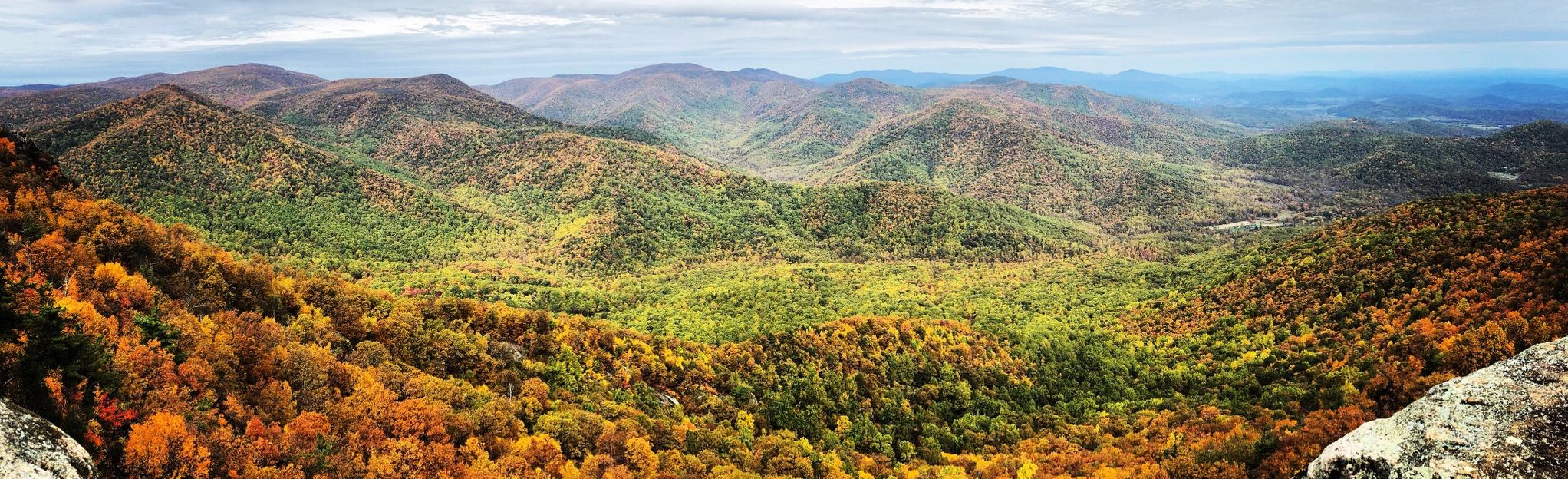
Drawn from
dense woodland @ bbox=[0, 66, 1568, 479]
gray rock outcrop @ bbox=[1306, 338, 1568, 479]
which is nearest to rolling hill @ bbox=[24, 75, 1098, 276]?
dense woodland @ bbox=[0, 66, 1568, 479]

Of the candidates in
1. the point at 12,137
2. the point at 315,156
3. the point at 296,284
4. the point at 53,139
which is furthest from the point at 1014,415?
the point at 53,139

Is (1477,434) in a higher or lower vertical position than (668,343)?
higher

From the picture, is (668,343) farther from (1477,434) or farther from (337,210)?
(337,210)

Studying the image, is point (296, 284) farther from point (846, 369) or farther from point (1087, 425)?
point (1087, 425)

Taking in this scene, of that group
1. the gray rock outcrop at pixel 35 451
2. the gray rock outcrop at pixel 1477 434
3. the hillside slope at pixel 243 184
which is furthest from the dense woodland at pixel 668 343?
the gray rock outcrop at pixel 1477 434

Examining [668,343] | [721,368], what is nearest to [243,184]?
[668,343]

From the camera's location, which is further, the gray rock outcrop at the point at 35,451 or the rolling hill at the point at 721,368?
the rolling hill at the point at 721,368

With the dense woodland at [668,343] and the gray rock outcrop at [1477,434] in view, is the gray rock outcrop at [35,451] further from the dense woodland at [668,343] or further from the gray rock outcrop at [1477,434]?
the gray rock outcrop at [1477,434]
